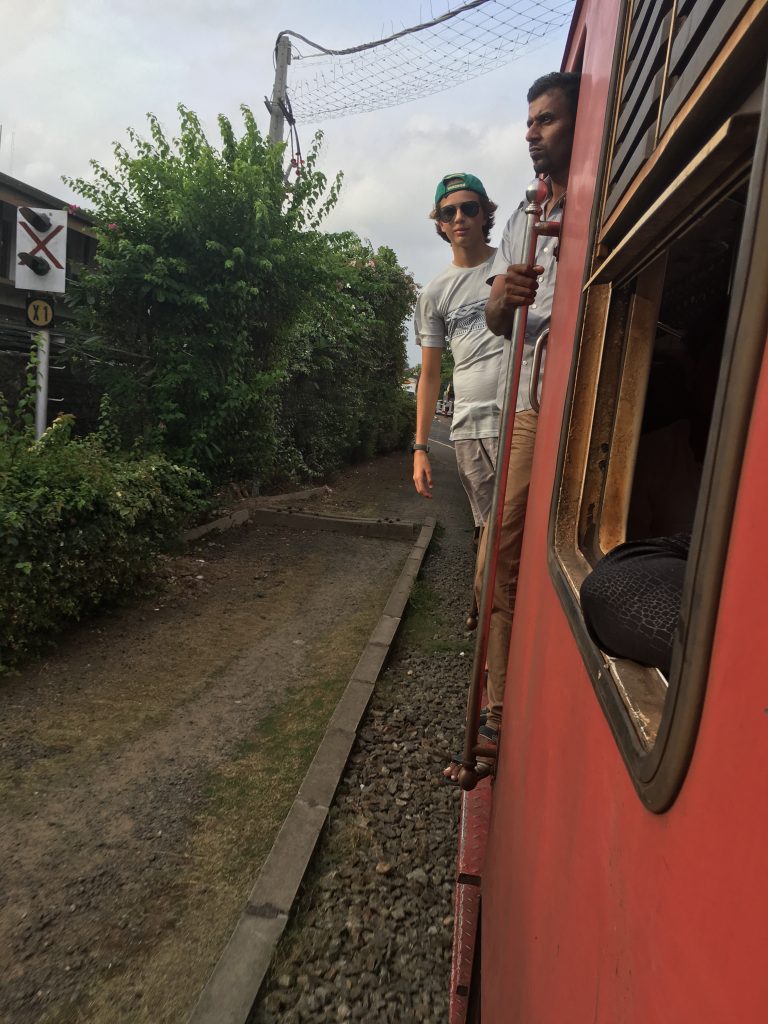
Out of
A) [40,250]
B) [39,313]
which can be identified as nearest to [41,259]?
[40,250]

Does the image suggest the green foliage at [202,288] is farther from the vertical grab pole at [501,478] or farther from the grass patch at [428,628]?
the vertical grab pole at [501,478]

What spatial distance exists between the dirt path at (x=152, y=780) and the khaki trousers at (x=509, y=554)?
1162mm

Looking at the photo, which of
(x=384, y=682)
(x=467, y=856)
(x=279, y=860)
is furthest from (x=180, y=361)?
(x=467, y=856)

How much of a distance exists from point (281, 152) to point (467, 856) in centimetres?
733

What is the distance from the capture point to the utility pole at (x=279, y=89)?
10.7 m

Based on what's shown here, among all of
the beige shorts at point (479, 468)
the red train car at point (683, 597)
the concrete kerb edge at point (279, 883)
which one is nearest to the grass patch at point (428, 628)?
the concrete kerb edge at point (279, 883)

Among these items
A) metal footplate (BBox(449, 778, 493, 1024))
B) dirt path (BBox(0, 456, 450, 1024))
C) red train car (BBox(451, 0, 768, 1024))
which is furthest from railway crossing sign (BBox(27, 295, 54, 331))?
metal footplate (BBox(449, 778, 493, 1024))

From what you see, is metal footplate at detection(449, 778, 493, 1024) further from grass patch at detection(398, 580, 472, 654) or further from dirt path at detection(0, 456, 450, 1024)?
grass patch at detection(398, 580, 472, 654)

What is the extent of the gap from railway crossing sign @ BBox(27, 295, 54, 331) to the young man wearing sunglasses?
4.06 meters

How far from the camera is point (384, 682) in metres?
4.49

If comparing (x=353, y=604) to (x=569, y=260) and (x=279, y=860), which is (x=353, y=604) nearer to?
(x=279, y=860)

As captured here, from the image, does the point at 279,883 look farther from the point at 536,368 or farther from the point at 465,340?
the point at 465,340

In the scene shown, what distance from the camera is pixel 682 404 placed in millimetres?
1982

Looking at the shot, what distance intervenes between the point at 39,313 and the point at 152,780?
448 centimetres
